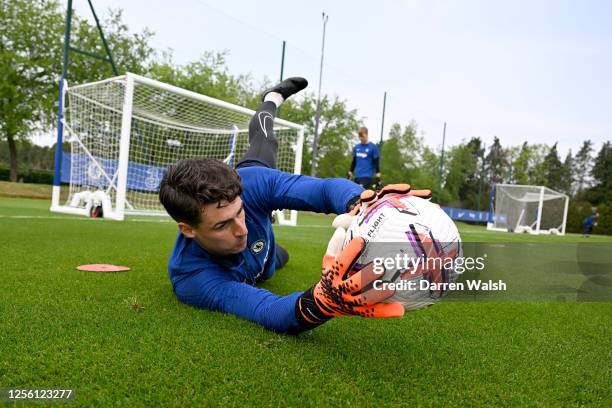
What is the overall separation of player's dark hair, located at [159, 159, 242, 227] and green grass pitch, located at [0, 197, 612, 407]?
0.50 metres

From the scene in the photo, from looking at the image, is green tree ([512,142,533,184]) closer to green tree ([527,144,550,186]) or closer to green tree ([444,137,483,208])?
green tree ([527,144,550,186])

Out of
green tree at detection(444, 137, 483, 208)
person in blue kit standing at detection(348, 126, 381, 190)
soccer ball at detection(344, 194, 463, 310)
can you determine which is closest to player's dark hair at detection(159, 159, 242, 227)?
soccer ball at detection(344, 194, 463, 310)

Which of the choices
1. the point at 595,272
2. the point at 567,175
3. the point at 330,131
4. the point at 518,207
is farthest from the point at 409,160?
the point at 595,272

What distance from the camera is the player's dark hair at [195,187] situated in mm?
1876

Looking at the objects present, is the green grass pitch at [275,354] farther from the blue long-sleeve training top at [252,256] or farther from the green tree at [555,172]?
the green tree at [555,172]

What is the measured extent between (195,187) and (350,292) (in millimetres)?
840

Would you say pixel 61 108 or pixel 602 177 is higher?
pixel 602 177

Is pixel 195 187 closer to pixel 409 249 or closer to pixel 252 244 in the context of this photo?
pixel 252 244

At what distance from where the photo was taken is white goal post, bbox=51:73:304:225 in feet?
30.0

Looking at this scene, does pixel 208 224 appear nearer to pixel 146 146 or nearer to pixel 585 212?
A: pixel 146 146

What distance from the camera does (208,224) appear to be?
6.38ft

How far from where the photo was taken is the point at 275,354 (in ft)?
5.39

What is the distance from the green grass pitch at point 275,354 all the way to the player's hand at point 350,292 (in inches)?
9.0

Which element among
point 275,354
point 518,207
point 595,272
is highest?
point 518,207
